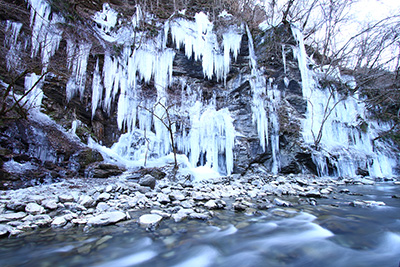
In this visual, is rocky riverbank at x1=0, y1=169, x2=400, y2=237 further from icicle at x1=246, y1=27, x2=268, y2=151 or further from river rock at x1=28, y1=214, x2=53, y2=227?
icicle at x1=246, y1=27, x2=268, y2=151

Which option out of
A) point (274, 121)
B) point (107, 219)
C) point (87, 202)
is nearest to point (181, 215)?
point (107, 219)

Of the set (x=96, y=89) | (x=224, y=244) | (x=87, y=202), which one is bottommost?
(x=224, y=244)

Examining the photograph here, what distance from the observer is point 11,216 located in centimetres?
223

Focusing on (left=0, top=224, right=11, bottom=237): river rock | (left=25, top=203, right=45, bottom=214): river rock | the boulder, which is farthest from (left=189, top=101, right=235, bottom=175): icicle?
(left=0, top=224, right=11, bottom=237): river rock

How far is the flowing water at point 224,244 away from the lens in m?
1.45

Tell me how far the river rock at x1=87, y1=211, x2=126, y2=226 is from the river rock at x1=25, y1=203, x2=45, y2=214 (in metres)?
0.91

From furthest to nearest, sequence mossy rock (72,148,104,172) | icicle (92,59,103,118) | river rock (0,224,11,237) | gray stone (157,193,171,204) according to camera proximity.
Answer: icicle (92,59,103,118) < mossy rock (72,148,104,172) < gray stone (157,193,171,204) < river rock (0,224,11,237)

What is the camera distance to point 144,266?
4.65 feet

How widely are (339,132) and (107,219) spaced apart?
425 inches

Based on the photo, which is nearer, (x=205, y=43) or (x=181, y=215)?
(x=181, y=215)

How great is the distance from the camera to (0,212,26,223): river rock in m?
2.16

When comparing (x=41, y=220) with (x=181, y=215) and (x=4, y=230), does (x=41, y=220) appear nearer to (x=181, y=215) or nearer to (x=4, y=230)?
(x=4, y=230)

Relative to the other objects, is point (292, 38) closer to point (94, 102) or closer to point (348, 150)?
point (348, 150)

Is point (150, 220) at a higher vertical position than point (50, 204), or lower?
lower
